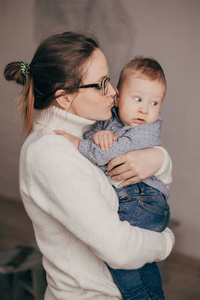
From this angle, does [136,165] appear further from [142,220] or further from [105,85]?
[105,85]

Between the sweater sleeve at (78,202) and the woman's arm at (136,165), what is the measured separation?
23cm

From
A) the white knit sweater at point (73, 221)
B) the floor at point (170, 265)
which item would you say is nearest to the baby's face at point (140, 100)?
the white knit sweater at point (73, 221)

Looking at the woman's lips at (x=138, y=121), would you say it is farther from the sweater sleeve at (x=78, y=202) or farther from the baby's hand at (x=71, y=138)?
the sweater sleeve at (x=78, y=202)

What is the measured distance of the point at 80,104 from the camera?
134 cm

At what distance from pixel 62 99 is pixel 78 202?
49 centimetres

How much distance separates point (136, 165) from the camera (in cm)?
134

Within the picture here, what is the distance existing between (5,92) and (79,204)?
8.96ft

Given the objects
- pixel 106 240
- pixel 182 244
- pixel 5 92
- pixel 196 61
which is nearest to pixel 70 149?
pixel 106 240

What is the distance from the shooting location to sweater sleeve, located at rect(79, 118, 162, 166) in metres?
1.33

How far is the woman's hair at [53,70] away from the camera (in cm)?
126

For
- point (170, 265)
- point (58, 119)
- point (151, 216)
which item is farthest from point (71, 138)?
point (170, 265)

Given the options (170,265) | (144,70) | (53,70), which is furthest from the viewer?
(170,265)

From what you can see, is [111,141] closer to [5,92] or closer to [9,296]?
[9,296]

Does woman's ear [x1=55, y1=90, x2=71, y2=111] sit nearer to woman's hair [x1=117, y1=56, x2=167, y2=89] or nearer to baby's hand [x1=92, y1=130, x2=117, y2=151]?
baby's hand [x1=92, y1=130, x2=117, y2=151]
